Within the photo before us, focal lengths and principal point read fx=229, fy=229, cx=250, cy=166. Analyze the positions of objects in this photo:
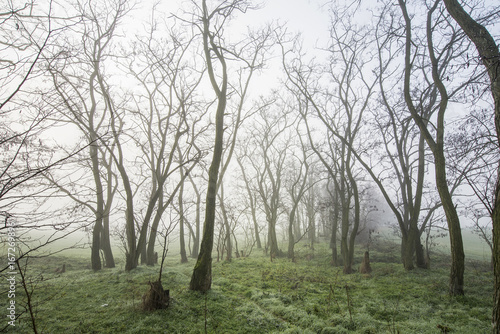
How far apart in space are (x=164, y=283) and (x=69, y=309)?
2.61m

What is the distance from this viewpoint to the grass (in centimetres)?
486

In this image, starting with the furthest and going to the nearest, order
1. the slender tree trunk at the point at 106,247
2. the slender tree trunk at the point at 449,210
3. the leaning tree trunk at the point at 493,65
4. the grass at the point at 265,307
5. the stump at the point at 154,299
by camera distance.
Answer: the slender tree trunk at the point at 106,247, the slender tree trunk at the point at 449,210, the stump at the point at 154,299, the grass at the point at 265,307, the leaning tree trunk at the point at 493,65

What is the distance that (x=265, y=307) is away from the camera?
6164 mm

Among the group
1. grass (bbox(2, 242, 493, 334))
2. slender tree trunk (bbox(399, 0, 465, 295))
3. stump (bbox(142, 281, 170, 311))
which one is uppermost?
slender tree trunk (bbox(399, 0, 465, 295))

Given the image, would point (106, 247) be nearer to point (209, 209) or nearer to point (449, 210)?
point (209, 209)

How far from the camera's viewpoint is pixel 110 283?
314 inches

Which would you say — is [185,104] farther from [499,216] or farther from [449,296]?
[449,296]

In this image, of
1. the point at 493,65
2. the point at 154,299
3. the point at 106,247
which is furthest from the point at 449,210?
the point at 106,247

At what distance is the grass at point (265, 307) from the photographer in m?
4.86

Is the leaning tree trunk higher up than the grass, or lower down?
higher up

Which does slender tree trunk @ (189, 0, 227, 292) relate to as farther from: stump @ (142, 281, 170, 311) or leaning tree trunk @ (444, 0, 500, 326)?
leaning tree trunk @ (444, 0, 500, 326)

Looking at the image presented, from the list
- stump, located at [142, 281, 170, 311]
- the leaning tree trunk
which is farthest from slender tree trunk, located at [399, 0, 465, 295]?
stump, located at [142, 281, 170, 311]

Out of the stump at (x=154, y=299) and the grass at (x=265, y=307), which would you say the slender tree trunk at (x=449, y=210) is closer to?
the grass at (x=265, y=307)

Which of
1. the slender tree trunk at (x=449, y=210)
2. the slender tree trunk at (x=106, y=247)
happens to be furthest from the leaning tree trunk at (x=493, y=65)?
the slender tree trunk at (x=106, y=247)
